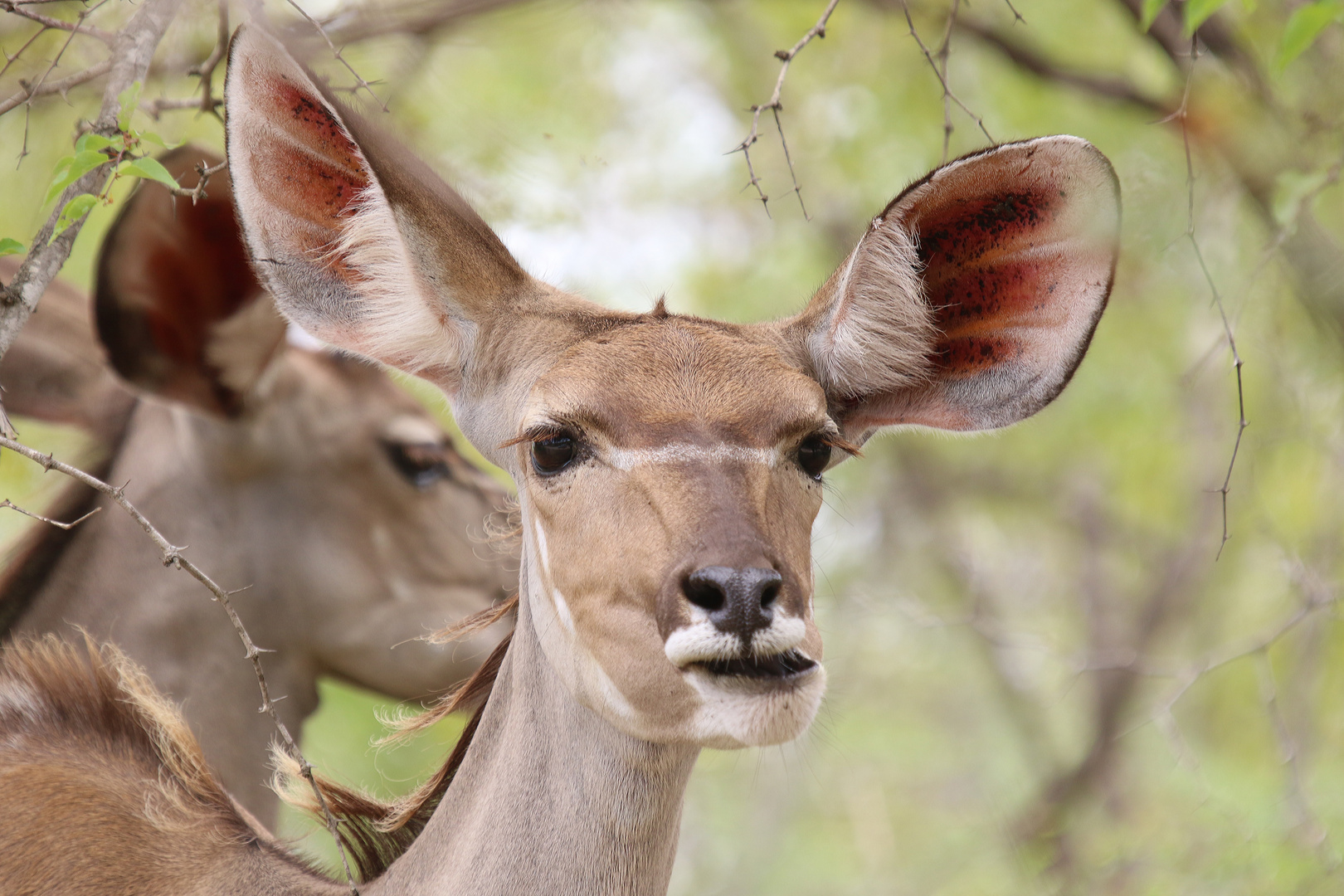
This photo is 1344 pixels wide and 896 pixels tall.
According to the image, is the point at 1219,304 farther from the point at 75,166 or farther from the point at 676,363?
the point at 75,166

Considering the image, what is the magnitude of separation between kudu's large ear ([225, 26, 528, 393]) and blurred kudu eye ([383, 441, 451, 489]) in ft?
5.16

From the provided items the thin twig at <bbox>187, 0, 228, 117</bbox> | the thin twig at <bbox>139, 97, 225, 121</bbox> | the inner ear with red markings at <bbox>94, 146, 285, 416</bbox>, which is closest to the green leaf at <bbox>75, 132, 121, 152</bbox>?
the thin twig at <bbox>187, 0, 228, 117</bbox>

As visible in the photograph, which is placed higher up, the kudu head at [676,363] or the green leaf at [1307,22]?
the green leaf at [1307,22]

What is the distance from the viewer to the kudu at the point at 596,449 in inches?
106

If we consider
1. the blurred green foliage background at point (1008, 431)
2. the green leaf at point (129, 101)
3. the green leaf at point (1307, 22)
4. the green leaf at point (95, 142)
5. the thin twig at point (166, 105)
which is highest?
the green leaf at point (129, 101)

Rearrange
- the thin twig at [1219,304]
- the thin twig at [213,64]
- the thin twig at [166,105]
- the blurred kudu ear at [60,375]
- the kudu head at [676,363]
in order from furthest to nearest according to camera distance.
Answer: the blurred kudu ear at [60,375]
the thin twig at [166,105]
the thin twig at [213,64]
the thin twig at [1219,304]
the kudu head at [676,363]

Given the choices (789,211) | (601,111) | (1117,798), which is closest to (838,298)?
(601,111)

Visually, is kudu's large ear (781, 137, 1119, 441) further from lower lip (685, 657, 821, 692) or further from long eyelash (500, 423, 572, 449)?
lower lip (685, 657, 821, 692)

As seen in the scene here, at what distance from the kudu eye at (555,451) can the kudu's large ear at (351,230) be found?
1.66 feet

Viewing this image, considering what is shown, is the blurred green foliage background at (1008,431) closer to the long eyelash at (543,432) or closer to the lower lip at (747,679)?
the lower lip at (747,679)

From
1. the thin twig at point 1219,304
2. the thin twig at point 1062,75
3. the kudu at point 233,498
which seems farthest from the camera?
the thin twig at point 1062,75

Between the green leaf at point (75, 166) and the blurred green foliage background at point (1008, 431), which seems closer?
the green leaf at point (75, 166)

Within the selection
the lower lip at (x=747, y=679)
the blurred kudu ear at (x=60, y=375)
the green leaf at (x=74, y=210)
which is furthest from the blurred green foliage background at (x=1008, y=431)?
the green leaf at (x=74, y=210)

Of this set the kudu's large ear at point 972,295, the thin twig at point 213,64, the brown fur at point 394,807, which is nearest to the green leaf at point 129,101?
the thin twig at point 213,64
